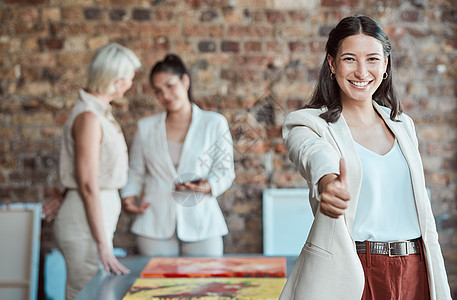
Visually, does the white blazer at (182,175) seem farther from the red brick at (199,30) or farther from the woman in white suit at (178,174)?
the red brick at (199,30)

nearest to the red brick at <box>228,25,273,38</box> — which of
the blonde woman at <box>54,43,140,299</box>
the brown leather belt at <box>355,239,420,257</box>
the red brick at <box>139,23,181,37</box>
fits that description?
the red brick at <box>139,23,181,37</box>

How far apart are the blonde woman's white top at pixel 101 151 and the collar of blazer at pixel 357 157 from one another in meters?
1.29

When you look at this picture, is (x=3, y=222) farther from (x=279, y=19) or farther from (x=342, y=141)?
(x=342, y=141)

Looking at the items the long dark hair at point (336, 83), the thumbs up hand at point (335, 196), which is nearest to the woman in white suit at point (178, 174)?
the long dark hair at point (336, 83)

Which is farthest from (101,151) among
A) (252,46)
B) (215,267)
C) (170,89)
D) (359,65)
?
(252,46)

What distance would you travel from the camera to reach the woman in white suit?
263cm

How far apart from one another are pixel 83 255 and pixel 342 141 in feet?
4.53

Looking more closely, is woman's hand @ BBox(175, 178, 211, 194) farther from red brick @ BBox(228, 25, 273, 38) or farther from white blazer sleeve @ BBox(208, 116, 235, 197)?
red brick @ BBox(228, 25, 273, 38)

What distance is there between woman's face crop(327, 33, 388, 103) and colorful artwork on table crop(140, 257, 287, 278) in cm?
86

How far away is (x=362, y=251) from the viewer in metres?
1.33

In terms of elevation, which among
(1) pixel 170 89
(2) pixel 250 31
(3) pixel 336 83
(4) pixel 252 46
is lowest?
(3) pixel 336 83

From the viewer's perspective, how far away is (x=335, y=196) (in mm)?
1097

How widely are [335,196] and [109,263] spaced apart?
4.32 feet

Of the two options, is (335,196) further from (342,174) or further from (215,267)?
Result: (215,267)
